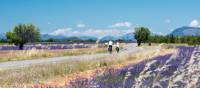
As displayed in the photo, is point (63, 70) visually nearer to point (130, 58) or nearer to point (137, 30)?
point (130, 58)

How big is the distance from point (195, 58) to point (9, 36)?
3620 inches

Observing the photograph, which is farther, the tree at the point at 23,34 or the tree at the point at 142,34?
the tree at the point at 142,34

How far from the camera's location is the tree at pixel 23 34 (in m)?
95.1

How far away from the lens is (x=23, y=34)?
3939 inches

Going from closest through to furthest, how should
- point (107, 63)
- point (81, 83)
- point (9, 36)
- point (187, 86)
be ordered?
point (187, 86), point (81, 83), point (107, 63), point (9, 36)

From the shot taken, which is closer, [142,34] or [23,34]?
[23,34]

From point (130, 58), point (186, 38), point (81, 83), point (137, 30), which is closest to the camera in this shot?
point (81, 83)

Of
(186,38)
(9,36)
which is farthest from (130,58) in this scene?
(186,38)

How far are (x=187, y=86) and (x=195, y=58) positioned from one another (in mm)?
492

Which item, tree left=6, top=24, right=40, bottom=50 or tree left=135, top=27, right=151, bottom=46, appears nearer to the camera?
tree left=6, top=24, right=40, bottom=50

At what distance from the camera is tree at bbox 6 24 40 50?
95.1 metres

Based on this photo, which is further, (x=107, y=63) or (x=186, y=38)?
(x=186, y=38)

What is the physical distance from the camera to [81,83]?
26.0 ft

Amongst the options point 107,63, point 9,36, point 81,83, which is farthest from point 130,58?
point 9,36
